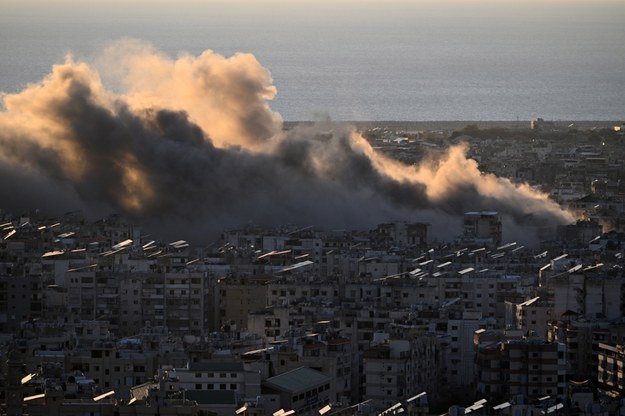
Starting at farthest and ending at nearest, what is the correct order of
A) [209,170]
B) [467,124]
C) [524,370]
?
[467,124], [209,170], [524,370]

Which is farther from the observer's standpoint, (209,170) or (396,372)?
(209,170)

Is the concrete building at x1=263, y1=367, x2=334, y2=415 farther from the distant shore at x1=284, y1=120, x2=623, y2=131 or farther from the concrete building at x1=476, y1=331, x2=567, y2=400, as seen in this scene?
the distant shore at x1=284, y1=120, x2=623, y2=131

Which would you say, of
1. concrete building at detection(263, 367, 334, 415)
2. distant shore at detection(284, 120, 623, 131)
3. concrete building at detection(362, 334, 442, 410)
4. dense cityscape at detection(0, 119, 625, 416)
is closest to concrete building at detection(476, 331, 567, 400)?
dense cityscape at detection(0, 119, 625, 416)

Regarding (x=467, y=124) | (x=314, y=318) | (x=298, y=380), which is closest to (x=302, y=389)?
(x=298, y=380)

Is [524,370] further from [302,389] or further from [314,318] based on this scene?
[314,318]

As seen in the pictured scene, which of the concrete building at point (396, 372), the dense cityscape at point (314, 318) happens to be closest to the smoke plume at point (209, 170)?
the dense cityscape at point (314, 318)

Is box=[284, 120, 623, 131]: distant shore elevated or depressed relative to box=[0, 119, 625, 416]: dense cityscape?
elevated

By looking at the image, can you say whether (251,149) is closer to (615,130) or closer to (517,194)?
(517,194)
